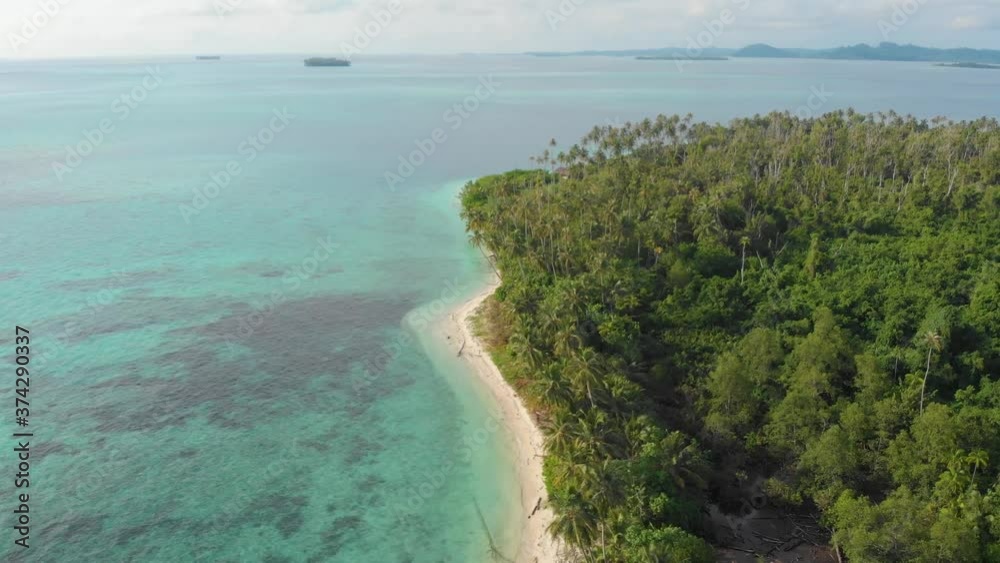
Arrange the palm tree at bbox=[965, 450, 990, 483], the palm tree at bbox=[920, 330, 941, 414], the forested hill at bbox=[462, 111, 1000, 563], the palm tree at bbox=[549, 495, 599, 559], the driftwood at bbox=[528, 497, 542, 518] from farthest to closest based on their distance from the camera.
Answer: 1. the palm tree at bbox=[920, 330, 941, 414]
2. the driftwood at bbox=[528, 497, 542, 518]
3. the palm tree at bbox=[965, 450, 990, 483]
4. the forested hill at bbox=[462, 111, 1000, 563]
5. the palm tree at bbox=[549, 495, 599, 559]

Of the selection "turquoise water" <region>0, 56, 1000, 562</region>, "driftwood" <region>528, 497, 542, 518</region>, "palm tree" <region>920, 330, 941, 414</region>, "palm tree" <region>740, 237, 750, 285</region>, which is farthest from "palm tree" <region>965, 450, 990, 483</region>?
"palm tree" <region>740, 237, 750, 285</region>

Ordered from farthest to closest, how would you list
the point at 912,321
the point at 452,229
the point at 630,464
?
1. the point at 452,229
2. the point at 912,321
3. the point at 630,464

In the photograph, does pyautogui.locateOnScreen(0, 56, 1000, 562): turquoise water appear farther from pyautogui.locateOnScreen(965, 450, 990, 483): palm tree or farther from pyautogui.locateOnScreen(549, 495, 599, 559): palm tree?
pyautogui.locateOnScreen(965, 450, 990, 483): palm tree

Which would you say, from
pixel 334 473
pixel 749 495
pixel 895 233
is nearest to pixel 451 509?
pixel 334 473

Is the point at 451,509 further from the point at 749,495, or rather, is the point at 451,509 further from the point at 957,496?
the point at 957,496

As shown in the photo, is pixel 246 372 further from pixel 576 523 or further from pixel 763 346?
pixel 763 346

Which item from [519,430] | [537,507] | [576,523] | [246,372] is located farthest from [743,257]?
[246,372]

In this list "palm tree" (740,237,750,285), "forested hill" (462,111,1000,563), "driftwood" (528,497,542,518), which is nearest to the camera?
"forested hill" (462,111,1000,563)
